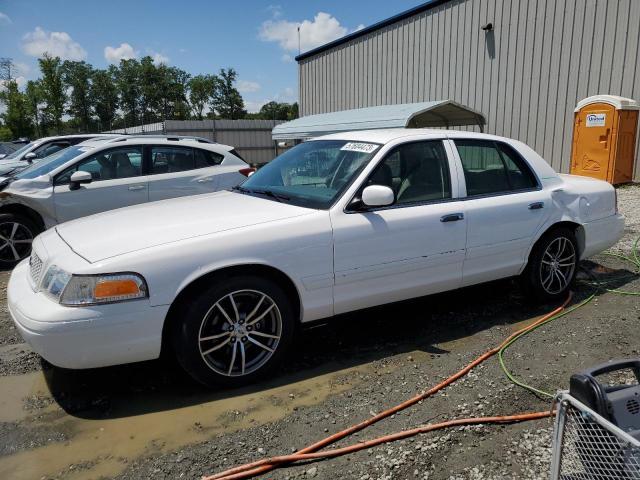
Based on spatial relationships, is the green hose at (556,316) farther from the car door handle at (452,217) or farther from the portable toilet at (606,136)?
the portable toilet at (606,136)

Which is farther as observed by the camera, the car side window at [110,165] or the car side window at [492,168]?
the car side window at [110,165]

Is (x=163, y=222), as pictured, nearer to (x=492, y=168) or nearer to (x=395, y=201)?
(x=395, y=201)

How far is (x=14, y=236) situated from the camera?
6723 mm

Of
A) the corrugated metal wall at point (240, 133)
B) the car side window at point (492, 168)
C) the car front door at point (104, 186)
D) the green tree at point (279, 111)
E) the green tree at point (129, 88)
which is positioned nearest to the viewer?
the car side window at point (492, 168)

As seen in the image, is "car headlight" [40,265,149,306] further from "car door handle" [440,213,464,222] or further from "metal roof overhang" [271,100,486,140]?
"metal roof overhang" [271,100,486,140]

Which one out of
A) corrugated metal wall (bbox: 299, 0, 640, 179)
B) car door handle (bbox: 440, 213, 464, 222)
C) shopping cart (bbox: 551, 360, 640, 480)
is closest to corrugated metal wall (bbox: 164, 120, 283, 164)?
corrugated metal wall (bbox: 299, 0, 640, 179)

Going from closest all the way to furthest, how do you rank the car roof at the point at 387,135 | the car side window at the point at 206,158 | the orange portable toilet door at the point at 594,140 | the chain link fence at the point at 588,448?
the chain link fence at the point at 588,448
the car roof at the point at 387,135
the car side window at the point at 206,158
the orange portable toilet door at the point at 594,140

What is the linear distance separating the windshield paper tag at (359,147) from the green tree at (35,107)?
2052 inches

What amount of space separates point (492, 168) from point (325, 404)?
261 centimetres

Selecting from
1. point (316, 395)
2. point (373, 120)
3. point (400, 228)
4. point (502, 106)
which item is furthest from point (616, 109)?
point (316, 395)

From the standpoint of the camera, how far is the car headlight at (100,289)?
294 centimetres

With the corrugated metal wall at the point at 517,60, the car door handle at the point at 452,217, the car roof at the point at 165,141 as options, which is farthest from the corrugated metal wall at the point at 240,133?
the car door handle at the point at 452,217

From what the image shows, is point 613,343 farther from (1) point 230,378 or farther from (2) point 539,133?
(2) point 539,133

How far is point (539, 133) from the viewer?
1362 centimetres
